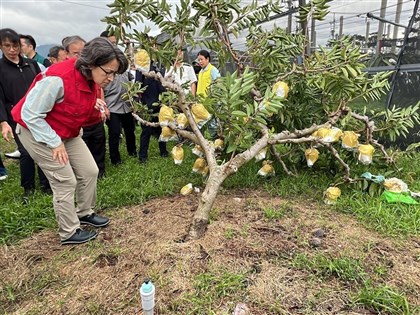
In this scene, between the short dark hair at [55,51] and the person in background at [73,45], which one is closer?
the person in background at [73,45]

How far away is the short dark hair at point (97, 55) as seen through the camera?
2162 mm

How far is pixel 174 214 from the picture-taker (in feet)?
9.69

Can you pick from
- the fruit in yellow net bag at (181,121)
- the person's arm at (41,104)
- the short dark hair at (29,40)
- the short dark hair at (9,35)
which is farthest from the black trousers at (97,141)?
the short dark hair at (29,40)

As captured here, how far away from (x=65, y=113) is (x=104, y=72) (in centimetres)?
39

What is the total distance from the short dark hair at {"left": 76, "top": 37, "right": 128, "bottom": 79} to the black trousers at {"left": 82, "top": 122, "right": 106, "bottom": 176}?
185 cm

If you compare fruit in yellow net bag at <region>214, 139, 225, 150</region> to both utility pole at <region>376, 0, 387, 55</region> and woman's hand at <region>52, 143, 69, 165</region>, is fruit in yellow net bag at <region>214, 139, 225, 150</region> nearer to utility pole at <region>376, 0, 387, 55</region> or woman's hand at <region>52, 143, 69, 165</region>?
woman's hand at <region>52, 143, 69, 165</region>

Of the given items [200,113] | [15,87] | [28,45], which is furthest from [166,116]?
[28,45]

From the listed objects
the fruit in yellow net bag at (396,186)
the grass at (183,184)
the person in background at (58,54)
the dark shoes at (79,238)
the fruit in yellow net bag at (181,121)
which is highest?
the person in background at (58,54)

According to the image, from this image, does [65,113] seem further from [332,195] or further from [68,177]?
[332,195]

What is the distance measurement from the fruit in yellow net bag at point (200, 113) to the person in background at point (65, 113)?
0.81 metres

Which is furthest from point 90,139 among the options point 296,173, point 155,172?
point 296,173

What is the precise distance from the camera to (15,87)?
11.8 ft

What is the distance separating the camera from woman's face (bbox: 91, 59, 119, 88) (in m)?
2.21

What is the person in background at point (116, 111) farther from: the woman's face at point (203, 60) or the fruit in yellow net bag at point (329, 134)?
the fruit in yellow net bag at point (329, 134)
